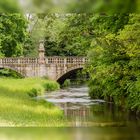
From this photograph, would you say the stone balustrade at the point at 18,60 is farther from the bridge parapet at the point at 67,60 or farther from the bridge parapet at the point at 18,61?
the bridge parapet at the point at 67,60

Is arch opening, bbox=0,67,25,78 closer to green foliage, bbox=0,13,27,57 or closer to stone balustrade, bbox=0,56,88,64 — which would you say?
green foliage, bbox=0,13,27,57

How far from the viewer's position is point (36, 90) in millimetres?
29125

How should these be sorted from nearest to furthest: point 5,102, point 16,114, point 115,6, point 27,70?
point 115,6 < point 16,114 < point 5,102 < point 27,70

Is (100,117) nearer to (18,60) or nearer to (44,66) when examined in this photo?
(18,60)

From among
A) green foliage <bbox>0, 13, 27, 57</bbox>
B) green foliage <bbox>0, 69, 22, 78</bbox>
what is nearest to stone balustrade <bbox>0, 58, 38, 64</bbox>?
green foliage <bbox>0, 13, 27, 57</bbox>

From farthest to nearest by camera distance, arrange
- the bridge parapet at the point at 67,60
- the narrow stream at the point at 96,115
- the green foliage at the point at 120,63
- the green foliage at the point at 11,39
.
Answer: the green foliage at the point at 11,39, the bridge parapet at the point at 67,60, the narrow stream at the point at 96,115, the green foliage at the point at 120,63

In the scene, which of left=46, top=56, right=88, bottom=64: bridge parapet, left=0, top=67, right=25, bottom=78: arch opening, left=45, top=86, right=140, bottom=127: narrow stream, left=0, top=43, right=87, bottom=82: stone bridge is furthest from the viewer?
left=0, top=67, right=25, bottom=78: arch opening

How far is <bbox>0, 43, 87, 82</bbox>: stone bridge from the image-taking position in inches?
1804

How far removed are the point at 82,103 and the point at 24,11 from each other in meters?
23.5

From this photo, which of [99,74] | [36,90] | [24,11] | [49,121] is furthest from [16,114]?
[36,90]

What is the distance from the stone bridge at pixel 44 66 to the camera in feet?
150

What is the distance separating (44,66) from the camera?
4728 centimetres

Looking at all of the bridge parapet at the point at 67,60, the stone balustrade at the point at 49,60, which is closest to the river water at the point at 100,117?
the bridge parapet at the point at 67,60

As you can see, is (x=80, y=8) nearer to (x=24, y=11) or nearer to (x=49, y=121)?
(x=24, y=11)
